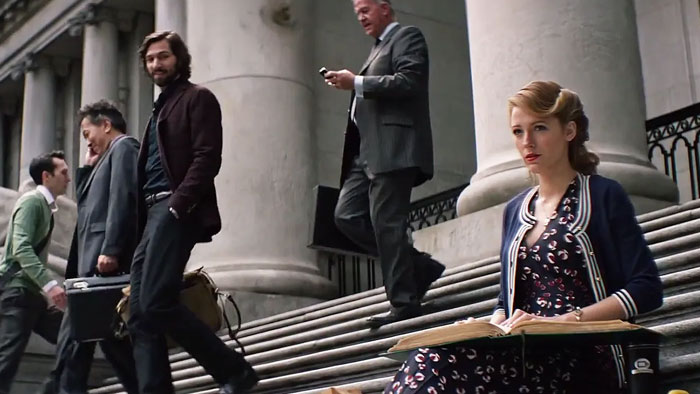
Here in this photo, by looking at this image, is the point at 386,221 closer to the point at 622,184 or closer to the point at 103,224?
the point at 103,224

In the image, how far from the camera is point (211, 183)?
582cm

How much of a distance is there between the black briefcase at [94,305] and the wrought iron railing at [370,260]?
7.02m

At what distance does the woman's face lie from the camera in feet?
12.5

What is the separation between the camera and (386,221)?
6586 mm

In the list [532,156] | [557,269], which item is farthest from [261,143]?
[557,269]

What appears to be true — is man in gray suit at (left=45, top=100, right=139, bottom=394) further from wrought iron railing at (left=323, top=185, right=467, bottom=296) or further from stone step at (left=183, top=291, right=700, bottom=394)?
wrought iron railing at (left=323, top=185, right=467, bottom=296)

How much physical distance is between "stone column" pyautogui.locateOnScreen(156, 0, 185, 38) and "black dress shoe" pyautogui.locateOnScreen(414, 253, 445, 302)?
898cm

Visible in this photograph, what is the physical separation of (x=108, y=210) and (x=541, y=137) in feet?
11.5

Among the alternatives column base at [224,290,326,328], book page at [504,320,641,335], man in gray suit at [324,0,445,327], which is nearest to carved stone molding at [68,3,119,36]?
column base at [224,290,326,328]

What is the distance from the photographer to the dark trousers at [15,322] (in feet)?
25.8

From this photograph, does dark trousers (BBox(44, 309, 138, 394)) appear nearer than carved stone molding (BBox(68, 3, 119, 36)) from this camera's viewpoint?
Yes

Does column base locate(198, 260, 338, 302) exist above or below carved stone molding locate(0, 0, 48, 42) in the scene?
below

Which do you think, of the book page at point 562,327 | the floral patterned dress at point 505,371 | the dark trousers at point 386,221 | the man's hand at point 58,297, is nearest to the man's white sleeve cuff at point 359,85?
the dark trousers at point 386,221

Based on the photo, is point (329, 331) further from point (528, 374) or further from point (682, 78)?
point (682, 78)
